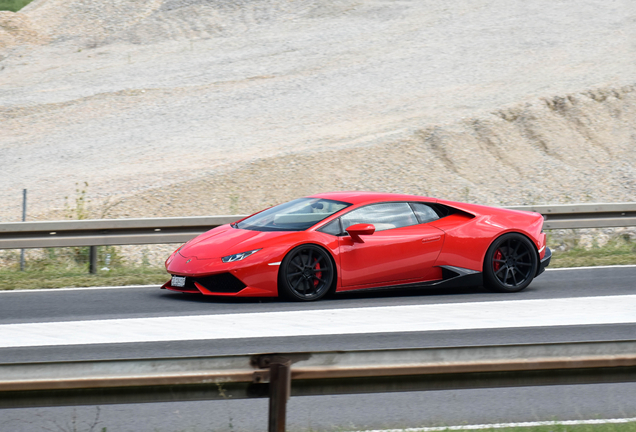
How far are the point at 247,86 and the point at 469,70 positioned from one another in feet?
27.5

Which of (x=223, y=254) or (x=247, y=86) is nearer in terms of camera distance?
(x=223, y=254)

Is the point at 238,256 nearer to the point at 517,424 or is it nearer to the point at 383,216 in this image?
the point at 383,216

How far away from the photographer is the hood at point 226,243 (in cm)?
814

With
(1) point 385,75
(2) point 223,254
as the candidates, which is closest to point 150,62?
(1) point 385,75

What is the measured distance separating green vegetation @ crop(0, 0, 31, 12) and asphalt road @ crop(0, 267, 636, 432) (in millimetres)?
36816

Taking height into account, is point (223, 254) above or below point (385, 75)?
below

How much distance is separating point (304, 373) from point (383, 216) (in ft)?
18.6

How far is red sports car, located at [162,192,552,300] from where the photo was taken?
8156 mm

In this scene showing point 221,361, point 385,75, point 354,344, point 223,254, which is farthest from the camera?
point 385,75

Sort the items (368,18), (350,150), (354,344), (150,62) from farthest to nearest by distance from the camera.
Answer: (368,18)
(150,62)
(350,150)
(354,344)

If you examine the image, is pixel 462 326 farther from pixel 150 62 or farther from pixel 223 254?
pixel 150 62

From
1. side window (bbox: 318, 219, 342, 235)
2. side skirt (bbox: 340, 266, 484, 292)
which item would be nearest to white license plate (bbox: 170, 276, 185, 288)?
side window (bbox: 318, 219, 342, 235)

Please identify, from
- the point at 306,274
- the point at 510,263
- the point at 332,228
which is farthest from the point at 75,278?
the point at 510,263

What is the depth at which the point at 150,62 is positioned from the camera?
32.4 metres
